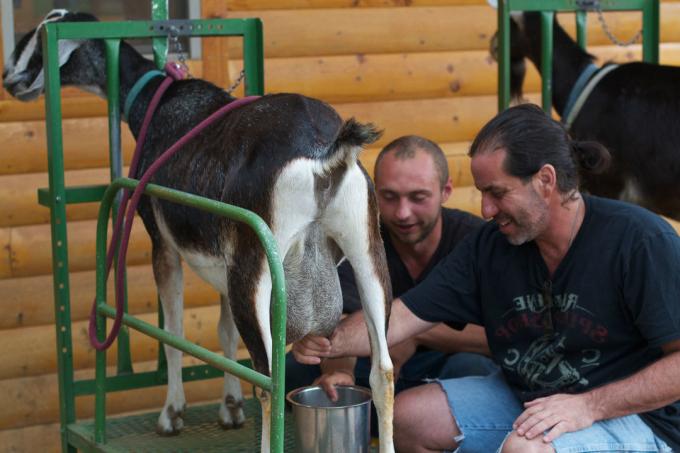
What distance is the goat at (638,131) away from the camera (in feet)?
17.9

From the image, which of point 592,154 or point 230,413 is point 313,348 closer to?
point 230,413

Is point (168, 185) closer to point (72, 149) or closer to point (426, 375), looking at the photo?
point (426, 375)

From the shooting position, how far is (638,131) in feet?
18.1

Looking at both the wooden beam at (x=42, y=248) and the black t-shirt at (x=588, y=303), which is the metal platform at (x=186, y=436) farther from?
the wooden beam at (x=42, y=248)

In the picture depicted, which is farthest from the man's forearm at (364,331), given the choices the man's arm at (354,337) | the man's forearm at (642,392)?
the man's forearm at (642,392)

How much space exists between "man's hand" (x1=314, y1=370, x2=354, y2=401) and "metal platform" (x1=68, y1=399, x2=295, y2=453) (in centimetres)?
39

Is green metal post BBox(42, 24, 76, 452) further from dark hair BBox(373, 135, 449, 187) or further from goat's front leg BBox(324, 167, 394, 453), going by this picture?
goat's front leg BBox(324, 167, 394, 453)

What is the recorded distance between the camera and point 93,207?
18.8 feet

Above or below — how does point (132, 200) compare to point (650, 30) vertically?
below

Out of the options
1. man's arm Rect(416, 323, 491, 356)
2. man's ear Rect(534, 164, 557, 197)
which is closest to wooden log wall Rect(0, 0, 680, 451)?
man's arm Rect(416, 323, 491, 356)

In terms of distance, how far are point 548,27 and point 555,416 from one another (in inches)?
88.6

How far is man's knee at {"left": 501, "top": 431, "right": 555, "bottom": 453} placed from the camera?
340 cm

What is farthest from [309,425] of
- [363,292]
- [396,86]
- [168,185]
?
[396,86]

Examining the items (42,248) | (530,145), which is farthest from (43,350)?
(530,145)
